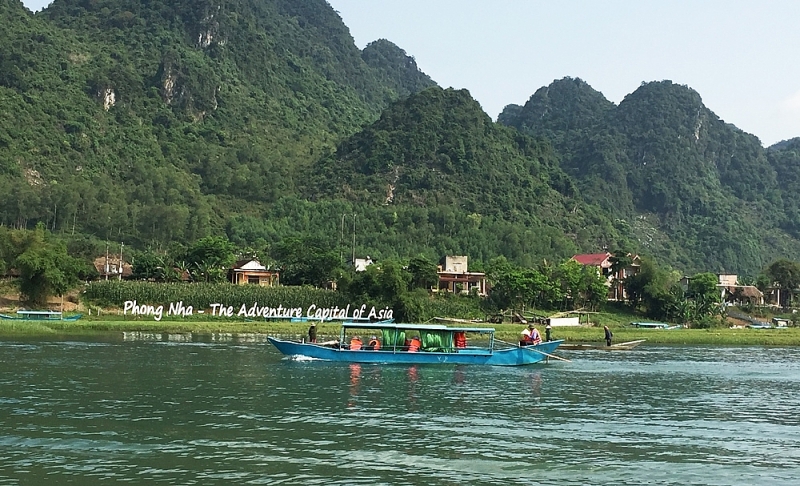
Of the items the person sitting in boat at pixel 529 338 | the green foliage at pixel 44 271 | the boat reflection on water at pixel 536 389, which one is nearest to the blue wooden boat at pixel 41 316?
the green foliage at pixel 44 271

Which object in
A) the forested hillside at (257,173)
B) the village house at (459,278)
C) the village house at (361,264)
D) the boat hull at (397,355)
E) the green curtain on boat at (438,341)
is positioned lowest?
the boat hull at (397,355)

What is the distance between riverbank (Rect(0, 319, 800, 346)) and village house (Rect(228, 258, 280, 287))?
24.2 m

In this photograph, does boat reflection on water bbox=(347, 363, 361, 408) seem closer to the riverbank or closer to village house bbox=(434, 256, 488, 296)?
the riverbank

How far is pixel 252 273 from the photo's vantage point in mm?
88125

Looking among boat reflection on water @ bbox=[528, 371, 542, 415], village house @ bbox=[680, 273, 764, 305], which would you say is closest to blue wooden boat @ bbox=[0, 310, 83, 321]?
boat reflection on water @ bbox=[528, 371, 542, 415]

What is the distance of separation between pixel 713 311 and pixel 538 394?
65993mm

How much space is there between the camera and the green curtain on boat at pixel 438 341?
38.1m

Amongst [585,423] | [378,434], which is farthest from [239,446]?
[585,423]

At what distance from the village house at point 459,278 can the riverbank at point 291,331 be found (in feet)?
88.6

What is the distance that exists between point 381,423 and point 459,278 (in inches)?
2917

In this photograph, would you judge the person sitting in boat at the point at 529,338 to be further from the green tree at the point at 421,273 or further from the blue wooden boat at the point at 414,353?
the green tree at the point at 421,273

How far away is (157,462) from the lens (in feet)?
54.0

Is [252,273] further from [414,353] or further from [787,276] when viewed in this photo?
[787,276]

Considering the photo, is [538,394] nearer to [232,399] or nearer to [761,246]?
[232,399]
